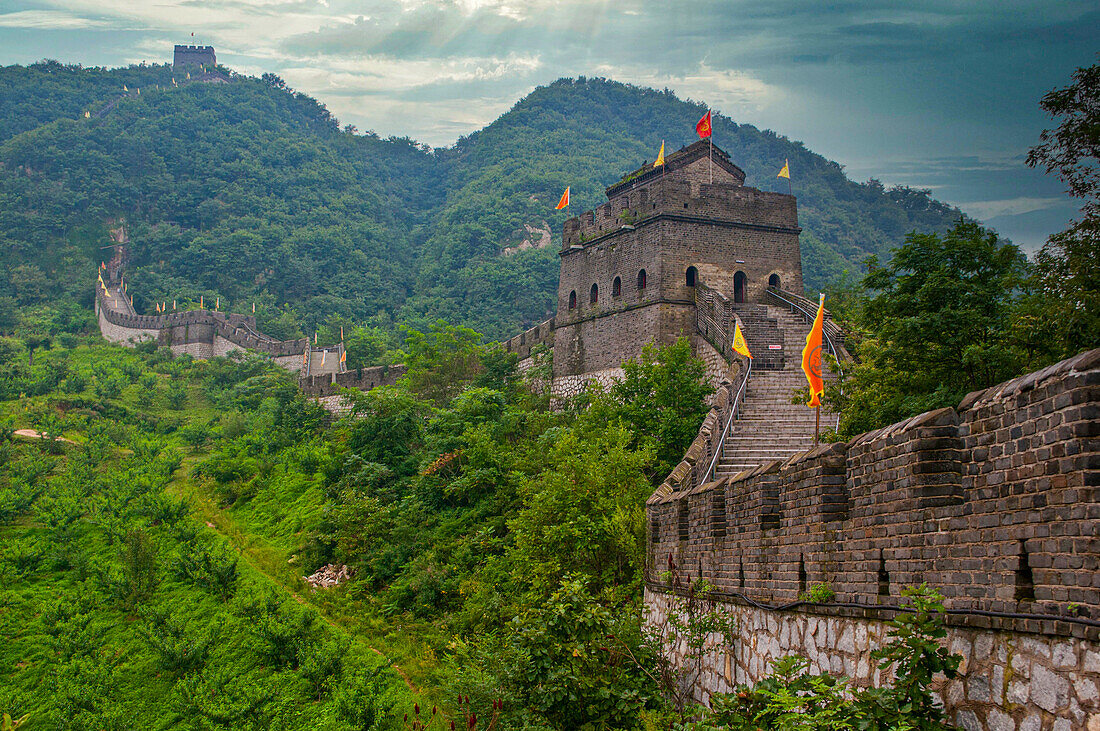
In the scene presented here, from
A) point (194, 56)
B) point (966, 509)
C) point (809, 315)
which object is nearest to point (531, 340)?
point (809, 315)

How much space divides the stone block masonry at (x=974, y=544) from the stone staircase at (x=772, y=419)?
9.11 metres

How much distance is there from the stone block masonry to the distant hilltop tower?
138 metres

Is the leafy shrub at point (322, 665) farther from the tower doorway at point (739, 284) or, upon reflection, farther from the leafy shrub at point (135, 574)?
the tower doorway at point (739, 284)

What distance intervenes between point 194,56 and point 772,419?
131469mm

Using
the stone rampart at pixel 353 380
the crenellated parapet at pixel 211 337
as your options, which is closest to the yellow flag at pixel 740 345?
the stone rampart at pixel 353 380

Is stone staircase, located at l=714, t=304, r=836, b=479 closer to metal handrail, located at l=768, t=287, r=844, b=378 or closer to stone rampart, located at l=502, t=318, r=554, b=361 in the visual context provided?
metal handrail, located at l=768, t=287, r=844, b=378

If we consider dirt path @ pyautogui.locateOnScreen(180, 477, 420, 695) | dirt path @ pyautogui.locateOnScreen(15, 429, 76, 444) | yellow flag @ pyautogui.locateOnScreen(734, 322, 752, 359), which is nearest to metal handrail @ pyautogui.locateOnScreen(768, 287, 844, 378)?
yellow flag @ pyautogui.locateOnScreen(734, 322, 752, 359)

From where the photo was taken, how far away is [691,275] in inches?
1000

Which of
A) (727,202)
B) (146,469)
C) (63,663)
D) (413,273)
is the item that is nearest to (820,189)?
(413,273)

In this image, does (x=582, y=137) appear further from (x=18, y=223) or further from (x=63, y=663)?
(x=63, y=663)

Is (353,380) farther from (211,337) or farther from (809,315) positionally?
(809,315)

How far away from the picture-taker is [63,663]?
57.5 feet

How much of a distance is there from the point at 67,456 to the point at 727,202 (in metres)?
23.3

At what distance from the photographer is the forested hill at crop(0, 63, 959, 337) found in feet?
213
